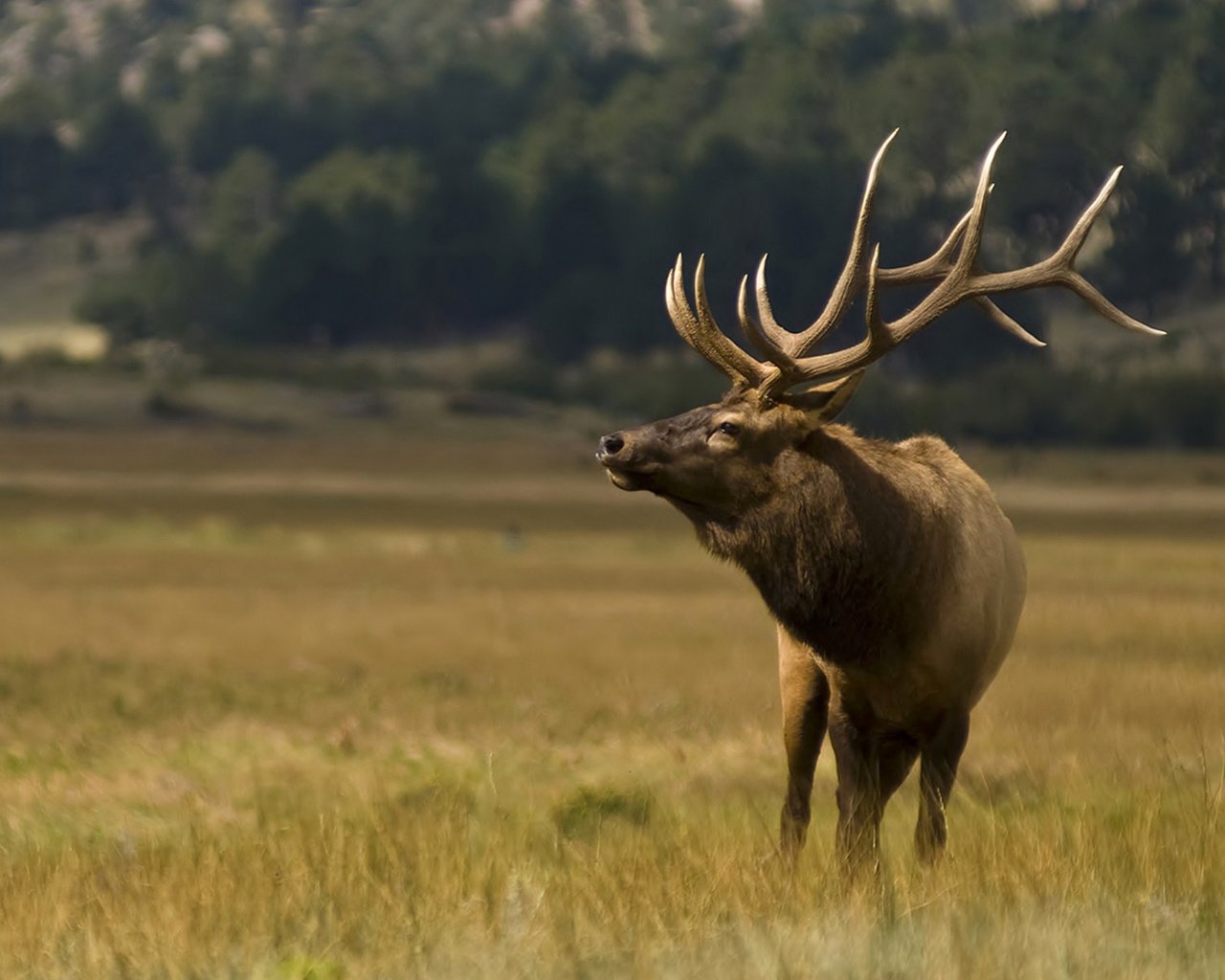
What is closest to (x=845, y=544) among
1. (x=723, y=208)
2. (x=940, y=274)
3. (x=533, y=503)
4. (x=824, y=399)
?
(x=824, y=399)

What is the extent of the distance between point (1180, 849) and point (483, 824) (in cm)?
305

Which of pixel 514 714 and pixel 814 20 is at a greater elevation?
pixel 814 20

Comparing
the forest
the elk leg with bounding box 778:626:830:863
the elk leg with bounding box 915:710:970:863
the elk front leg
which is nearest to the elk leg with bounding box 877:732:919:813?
the elk front leg

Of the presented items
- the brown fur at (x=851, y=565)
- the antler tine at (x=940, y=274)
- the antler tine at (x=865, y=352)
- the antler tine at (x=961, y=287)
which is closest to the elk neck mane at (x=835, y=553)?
the brown fur at (x=851, y=565)

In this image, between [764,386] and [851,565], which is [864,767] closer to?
[851,565]

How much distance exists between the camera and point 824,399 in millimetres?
9969

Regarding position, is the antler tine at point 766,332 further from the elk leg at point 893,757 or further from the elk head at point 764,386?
the elk leg at point 893,757

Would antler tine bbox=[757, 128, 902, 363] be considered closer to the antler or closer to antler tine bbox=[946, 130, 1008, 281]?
the antler

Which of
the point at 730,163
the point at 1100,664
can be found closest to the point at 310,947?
the point at 1100,664

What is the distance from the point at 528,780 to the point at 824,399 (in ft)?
13.3

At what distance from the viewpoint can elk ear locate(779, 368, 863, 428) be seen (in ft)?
32.5

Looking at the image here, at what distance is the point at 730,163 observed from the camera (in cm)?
9375

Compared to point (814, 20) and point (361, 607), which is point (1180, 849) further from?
point (814, 20)

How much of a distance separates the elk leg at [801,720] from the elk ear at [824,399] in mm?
876
